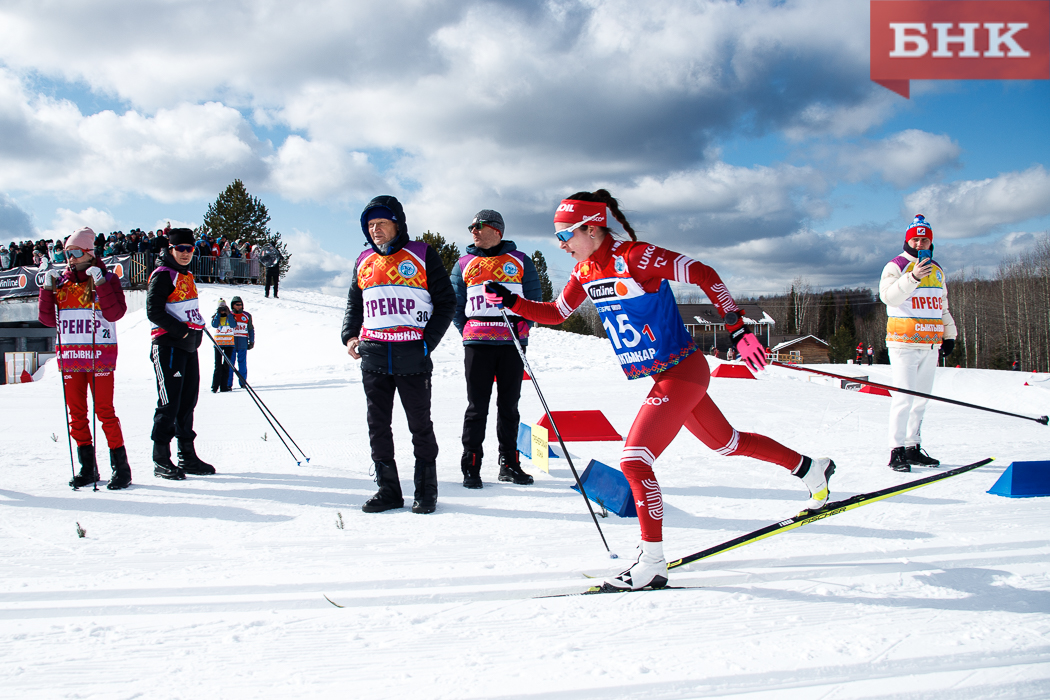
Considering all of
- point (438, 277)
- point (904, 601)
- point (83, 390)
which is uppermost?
point (438, 277)

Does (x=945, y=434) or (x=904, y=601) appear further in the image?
(x=945, y=434)

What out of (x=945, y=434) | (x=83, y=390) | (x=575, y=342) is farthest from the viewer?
(x=575, y=342)

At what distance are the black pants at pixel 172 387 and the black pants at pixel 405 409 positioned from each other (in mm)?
1983

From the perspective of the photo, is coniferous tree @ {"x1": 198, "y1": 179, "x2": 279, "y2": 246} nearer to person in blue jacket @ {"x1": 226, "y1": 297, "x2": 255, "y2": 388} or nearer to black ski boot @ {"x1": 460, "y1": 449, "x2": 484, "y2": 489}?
person in blue jacket @ {"x1": 226, "y1": 297, "x2": 255, "y2": 388}

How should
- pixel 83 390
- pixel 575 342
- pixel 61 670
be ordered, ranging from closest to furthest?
pixel 61 670 → pixel 83 390 → pixel 575 342

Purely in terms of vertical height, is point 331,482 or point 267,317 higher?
point 267,317

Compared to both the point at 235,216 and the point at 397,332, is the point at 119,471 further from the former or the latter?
the point at 235,216

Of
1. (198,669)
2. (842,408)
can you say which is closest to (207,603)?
(198,669)

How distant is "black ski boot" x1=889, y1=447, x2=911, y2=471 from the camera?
16.7 ft

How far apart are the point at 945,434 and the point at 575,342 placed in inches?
583

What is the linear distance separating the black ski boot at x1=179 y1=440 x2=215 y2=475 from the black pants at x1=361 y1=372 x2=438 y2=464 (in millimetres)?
2024

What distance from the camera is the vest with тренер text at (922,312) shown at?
532cm

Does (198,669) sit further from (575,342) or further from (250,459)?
(575,342)

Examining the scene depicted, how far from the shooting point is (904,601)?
2.64 metres
